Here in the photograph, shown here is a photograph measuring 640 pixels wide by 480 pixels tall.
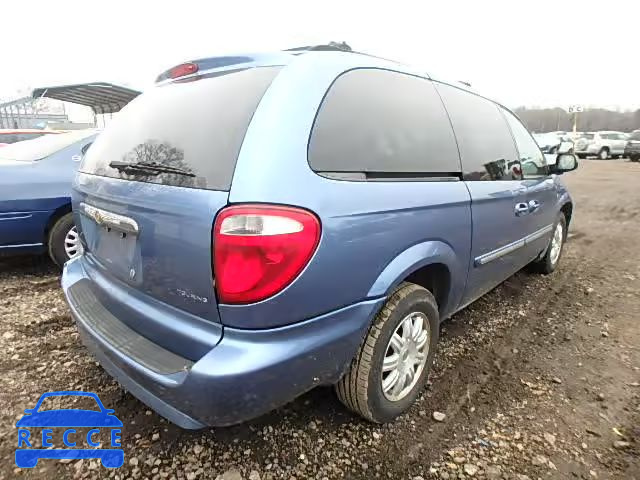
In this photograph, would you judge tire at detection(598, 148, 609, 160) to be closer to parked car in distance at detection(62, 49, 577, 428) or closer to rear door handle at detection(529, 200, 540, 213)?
rear door handle at detection(529, 200, 540, 213)

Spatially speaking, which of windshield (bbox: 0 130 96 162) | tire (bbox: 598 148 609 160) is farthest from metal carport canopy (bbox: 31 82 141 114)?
tire (bbox: 598 148 609 160)

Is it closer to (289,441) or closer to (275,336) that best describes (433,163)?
(275,336)

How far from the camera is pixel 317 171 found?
1601 mm

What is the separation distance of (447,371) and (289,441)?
1.14 metres

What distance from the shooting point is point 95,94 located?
31.8ft

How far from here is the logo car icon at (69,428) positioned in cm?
190

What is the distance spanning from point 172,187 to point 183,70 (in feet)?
2.73

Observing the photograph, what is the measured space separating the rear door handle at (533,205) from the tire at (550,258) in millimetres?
886

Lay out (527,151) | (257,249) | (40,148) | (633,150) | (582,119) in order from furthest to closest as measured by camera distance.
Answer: (582,119) < (633,150) < (40,148) < (527,151) < (257,249)

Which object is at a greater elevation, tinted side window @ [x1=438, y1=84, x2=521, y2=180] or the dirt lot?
tinted side window @ [x1=438, y1=84, x2=521, y2=180]

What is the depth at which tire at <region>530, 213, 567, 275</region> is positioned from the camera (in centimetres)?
422

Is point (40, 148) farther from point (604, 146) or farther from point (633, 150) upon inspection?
point (604, 146)

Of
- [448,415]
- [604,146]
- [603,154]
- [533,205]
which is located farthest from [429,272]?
[603,154]

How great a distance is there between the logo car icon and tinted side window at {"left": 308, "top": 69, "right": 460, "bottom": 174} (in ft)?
5.31
